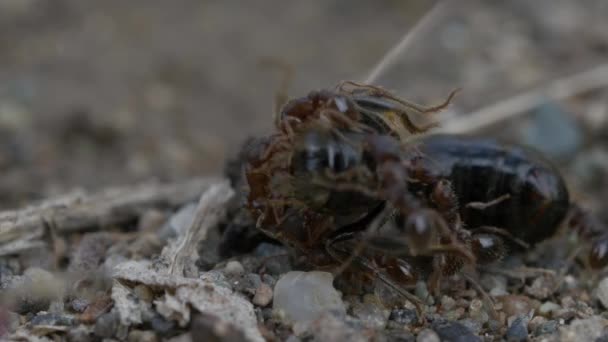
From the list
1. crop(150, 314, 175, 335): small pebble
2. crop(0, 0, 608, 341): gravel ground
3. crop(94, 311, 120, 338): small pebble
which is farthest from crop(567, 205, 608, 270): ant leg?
crop(94, 311, 120, 338): small pebble

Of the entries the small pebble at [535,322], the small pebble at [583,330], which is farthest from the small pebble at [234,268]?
the small pebble at [583,330]

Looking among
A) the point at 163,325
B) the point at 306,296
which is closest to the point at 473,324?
the point at 306,296

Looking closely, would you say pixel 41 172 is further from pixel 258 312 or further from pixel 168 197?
pixel 258 312

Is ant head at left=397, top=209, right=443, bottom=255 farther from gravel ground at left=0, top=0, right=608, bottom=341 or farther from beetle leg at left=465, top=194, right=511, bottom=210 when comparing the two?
beetle leg at left=465, top=194, right=511, bottom=210

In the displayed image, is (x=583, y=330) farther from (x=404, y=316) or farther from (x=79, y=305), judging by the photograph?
(x=79, y=305)

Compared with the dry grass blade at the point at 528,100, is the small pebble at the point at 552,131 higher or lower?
lower

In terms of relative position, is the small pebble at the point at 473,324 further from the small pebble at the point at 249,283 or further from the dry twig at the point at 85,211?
the dry twig at the point at 85,211
